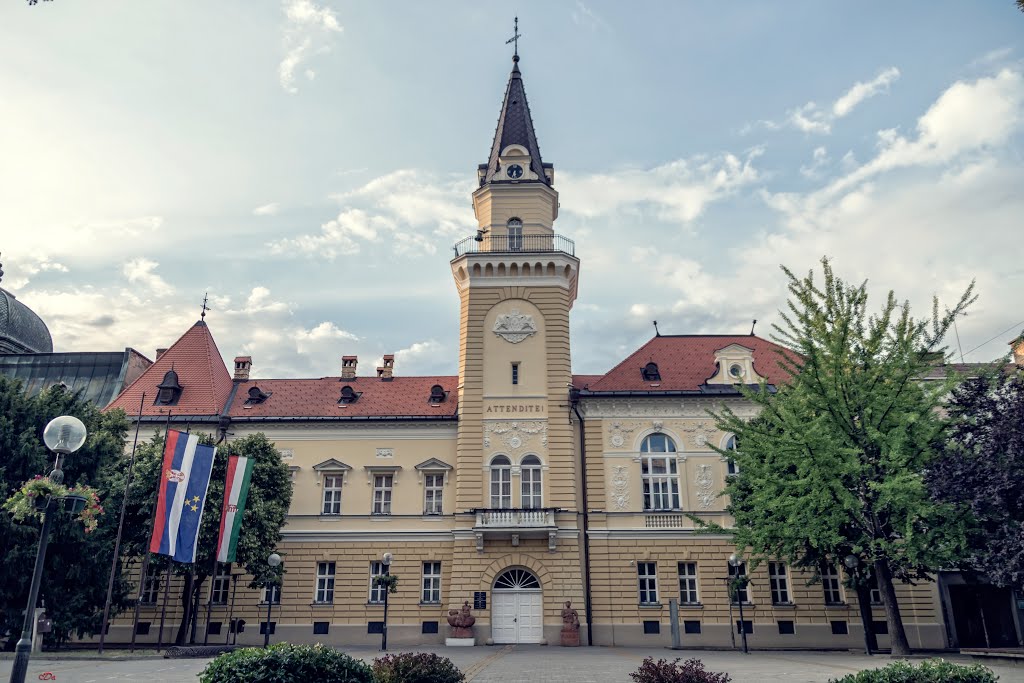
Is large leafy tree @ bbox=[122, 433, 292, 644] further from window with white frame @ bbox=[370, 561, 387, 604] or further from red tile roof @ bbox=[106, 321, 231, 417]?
red tile roof @ bbox=[106, 321, 231, 417]

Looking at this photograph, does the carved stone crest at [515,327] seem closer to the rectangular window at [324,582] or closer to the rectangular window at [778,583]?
the rectangular window at [324,582]

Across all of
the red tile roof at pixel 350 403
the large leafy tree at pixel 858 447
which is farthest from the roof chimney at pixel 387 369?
the large leafy tree at pixel 858 447

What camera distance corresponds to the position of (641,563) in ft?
108

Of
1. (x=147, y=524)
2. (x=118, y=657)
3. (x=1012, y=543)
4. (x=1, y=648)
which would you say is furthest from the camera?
(x=147, y=524)

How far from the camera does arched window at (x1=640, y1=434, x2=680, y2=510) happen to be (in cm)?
3378

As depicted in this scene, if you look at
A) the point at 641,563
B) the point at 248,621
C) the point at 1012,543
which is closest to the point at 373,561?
the point at 248,621

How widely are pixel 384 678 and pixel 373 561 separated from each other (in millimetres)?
21721

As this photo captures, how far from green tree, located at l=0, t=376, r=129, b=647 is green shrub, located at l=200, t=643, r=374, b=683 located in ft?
57.5

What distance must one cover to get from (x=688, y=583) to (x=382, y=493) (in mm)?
14711

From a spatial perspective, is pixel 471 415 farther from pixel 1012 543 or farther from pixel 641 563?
pixel 1012 543

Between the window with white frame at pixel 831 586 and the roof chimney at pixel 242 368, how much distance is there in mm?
30337

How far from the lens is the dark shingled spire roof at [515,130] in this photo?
1548 inches

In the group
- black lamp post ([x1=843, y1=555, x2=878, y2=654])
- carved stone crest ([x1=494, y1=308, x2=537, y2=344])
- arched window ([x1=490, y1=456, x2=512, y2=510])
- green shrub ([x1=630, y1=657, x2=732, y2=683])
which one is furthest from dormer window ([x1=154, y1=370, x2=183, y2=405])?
black lamp post ([x1=843, y1=555, x2=878, y2=654])

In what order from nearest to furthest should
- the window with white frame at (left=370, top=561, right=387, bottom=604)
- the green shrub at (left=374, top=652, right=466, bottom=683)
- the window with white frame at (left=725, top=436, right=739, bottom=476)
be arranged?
the green shrub at (left=374, top=652, right=466, bottom=683) < the window with white frame at (left=370, top=561, right=387, bottom=604) < the window with white frame at (left=725, top=436, right=739, bottom=476)
